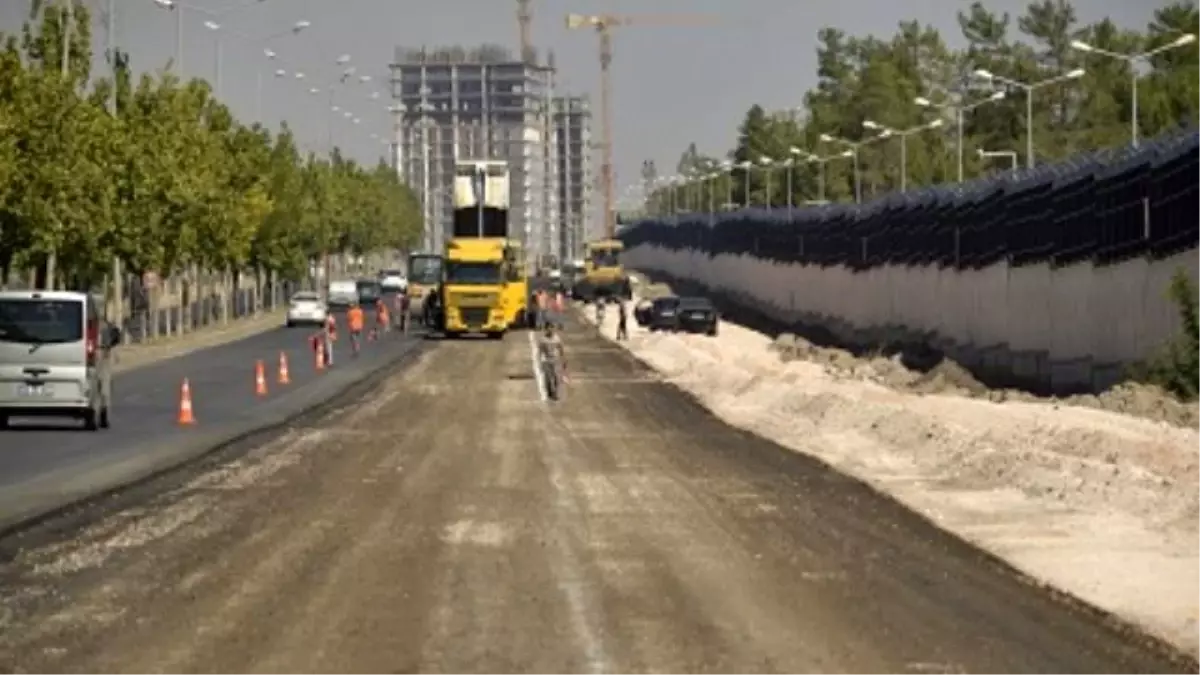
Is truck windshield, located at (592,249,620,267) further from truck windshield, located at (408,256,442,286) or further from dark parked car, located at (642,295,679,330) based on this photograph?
dark parked car, located at (642,295,679,330)

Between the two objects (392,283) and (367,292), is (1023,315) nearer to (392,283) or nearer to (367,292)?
(367,292)

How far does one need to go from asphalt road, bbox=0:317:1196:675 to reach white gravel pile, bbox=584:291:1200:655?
2.13 feet

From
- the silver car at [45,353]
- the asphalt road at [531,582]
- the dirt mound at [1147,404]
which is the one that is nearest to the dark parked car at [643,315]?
the dirt mound at [1147,404]

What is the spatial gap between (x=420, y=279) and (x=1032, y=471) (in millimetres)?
83755

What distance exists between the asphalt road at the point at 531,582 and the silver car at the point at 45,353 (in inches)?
284

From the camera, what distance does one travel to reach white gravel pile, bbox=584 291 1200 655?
21.7 m

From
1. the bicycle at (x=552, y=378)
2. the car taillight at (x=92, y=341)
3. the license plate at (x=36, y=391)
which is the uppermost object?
the car taillight at (x=92, y=341)

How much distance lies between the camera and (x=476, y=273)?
95750 millimetres

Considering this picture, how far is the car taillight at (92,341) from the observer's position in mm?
43500

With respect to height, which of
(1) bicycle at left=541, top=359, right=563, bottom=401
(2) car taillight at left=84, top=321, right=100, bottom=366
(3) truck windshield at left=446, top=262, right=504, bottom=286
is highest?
(3) truck windshield at left=446, top=262, right=504, bottom=286

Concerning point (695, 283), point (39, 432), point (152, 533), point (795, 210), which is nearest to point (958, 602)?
point (152, 533)

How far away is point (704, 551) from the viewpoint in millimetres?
23328

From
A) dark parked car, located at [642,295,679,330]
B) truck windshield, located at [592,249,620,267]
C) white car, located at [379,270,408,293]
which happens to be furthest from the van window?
white car, located at [379,270,408,293]

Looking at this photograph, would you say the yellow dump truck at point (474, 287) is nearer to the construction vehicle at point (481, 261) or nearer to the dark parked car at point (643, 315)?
the construction vehicle at point (481, 261)
